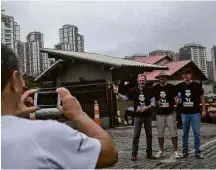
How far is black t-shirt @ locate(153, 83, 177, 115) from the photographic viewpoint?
268 inches

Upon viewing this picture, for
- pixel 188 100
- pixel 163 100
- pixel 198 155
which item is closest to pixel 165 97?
pixel 163 100

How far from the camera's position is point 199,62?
4984 cm

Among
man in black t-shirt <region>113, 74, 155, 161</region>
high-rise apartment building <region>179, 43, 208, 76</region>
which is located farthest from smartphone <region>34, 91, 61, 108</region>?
high-rise apartment building <region>179, 43, 208, 76</region>

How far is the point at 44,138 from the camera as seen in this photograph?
1289 millimetres

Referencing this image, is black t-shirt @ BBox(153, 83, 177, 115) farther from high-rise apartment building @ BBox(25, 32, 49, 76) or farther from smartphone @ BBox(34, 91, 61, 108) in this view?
high-rise apartment building @ BBox(25, 32, 49, 76)

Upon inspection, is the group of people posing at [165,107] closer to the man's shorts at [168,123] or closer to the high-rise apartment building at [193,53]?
the man's shorts at [168,123]

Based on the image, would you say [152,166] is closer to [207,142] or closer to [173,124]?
[173,124]

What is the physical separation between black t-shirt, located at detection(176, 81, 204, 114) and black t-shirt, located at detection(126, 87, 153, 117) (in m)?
0.66

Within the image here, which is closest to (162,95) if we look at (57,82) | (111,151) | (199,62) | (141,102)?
(141,102)

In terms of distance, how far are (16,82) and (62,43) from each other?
138ft

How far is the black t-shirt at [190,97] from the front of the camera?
22.3ft

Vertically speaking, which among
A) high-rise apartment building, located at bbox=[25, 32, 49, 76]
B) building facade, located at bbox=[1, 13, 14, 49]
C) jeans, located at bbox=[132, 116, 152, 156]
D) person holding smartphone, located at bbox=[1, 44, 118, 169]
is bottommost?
jeans, located at bbox=[132, 116, 152, 156]

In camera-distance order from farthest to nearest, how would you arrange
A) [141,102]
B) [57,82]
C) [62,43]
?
[62,43], [57,82], [141,102]

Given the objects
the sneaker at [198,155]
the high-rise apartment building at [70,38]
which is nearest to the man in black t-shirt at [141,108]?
the sneaker at [198,155]
